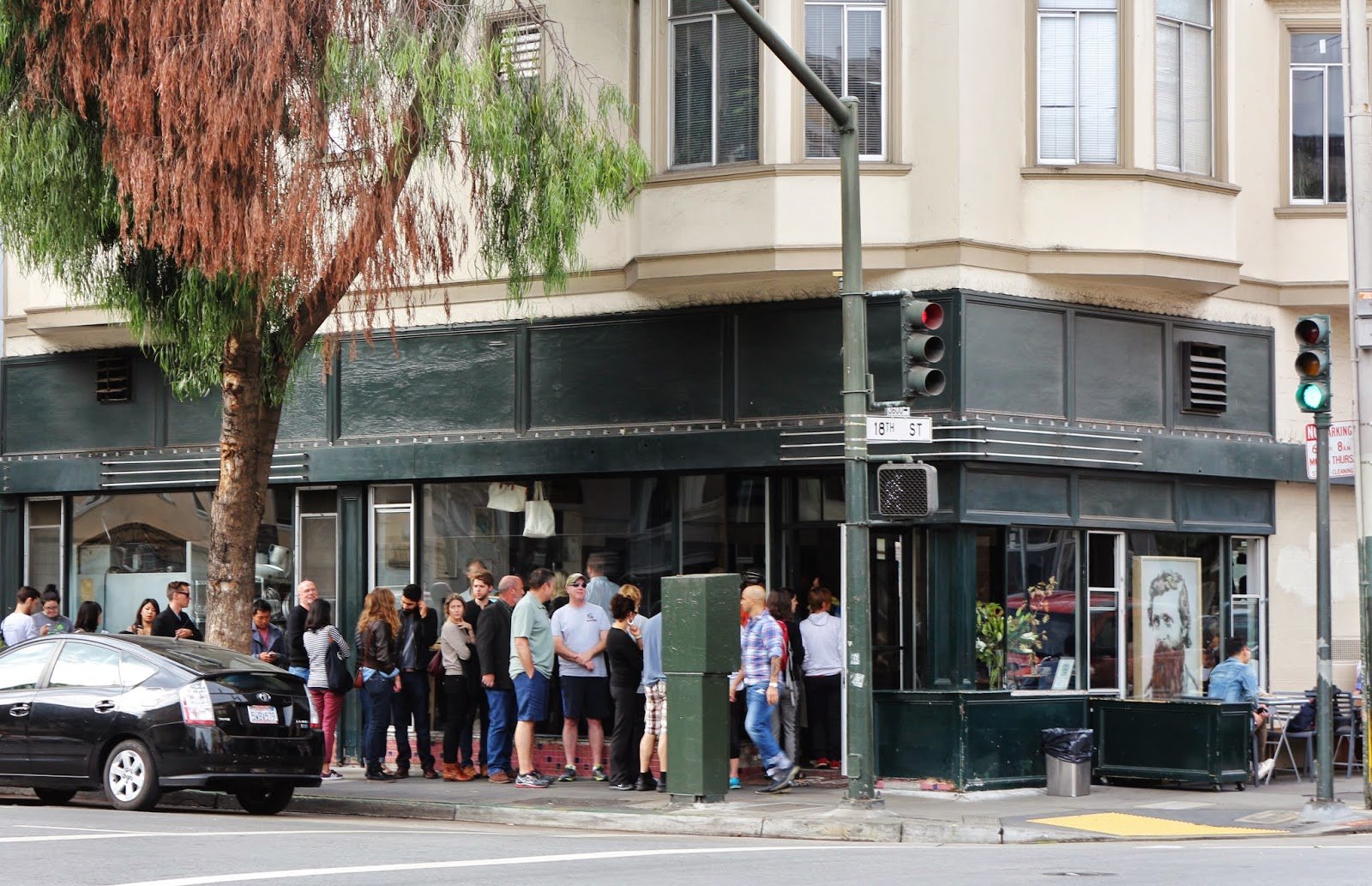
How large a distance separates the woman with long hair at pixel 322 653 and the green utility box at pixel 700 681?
435 centimetres

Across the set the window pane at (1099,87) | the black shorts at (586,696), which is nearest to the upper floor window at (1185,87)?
the window pane at (1099,87)

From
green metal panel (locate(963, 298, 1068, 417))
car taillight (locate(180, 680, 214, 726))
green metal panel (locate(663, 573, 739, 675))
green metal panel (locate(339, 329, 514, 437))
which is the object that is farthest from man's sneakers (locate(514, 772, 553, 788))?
green metal panel (locate(963, 298, 1068, 417))

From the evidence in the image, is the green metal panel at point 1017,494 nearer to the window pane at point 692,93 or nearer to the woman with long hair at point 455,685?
the window pane at point 692,93

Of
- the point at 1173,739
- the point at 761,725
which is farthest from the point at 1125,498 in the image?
the point at 761,725

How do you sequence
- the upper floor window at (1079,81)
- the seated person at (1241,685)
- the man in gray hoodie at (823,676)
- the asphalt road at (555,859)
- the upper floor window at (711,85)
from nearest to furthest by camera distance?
the asphalt road at (555,859) < the man in gray hoodie at (823,676) < the upper floor window at (711,85) < the upper floor window at (1079,81) < the seated person at (1241,685)

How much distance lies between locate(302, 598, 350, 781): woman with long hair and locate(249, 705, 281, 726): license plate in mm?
2856

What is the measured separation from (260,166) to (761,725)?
633 cm

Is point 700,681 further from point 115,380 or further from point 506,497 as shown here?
point 115,380

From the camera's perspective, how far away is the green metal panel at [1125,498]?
722 inches

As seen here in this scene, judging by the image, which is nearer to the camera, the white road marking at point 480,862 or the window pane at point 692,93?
the white road marking at point 480,862

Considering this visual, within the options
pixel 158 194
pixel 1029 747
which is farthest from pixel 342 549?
pixel 1029 747

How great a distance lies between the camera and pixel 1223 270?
18.8 m

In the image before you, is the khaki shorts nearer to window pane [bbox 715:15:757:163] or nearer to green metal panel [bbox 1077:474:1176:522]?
green metal panel [bbox 1077:474:1176:522]

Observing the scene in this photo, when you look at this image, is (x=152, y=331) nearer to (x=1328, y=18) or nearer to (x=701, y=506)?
(x=701, y=506)
